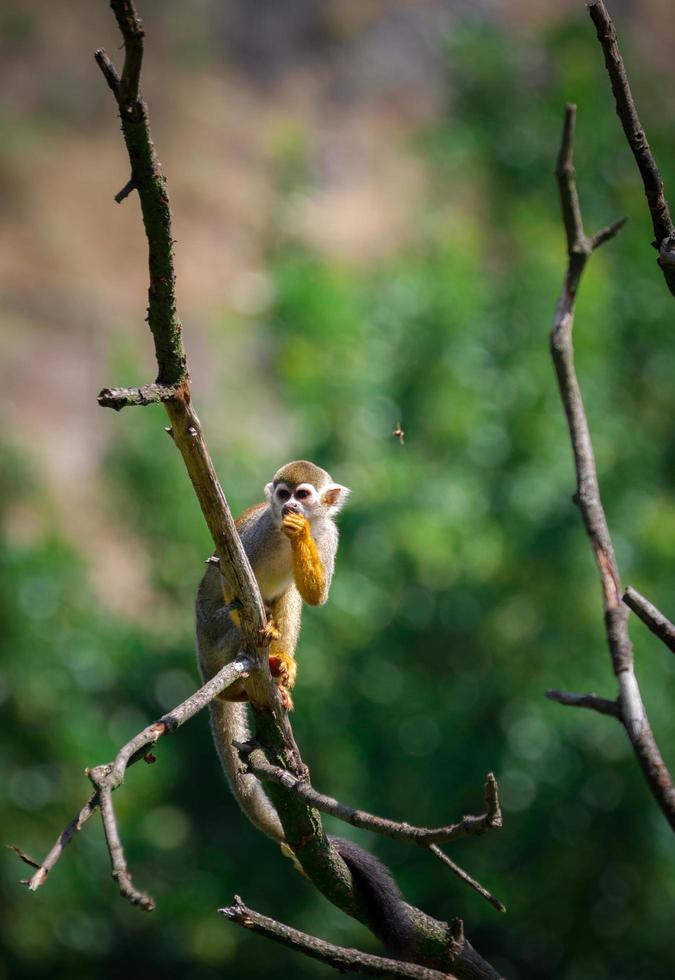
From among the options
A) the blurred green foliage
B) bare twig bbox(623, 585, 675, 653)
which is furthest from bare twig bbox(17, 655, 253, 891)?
the blurred green foliage

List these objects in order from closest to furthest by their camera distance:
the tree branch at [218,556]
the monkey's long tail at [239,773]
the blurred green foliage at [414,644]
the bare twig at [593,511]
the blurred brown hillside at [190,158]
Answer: the tree branch at [218,556] → the bare twig at [593,511] → the monkey's long tail at [239,773] → the blurred green foliage at [414,644] → the blurred brown hillside at [190,158]

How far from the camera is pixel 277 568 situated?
10.2 ft

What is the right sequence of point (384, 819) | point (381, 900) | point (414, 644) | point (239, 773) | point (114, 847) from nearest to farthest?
point (114, 847) → point (384, 819) → point (381, 900) → point (239, 773) → point (414, 644)

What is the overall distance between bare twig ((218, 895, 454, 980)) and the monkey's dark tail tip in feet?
1.07

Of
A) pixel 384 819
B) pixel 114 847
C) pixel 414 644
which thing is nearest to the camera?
pixel 114 847

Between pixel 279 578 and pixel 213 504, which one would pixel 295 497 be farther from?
pixel 213 504

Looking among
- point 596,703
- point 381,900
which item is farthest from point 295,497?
point 596,703

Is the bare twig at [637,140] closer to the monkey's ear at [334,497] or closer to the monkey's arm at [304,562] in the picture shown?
the monkey's arm at [304,562]

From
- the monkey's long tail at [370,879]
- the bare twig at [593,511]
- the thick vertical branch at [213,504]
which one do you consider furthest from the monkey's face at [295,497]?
the thick vertical branch at [213,504]

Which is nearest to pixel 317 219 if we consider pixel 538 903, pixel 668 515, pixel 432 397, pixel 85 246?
pixel 85 246

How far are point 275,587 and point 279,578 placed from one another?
36mm

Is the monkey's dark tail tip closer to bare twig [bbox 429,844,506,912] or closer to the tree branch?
the tree branch

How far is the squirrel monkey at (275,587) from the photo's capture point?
9.25 feet

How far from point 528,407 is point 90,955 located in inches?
195
